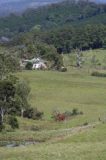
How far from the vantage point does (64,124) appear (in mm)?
52062

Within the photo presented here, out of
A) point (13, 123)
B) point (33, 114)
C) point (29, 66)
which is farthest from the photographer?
point (29, 66)

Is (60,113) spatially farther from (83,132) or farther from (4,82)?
(83,132)

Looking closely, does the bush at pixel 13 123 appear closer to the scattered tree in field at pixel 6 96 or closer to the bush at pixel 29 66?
the scattered tree in field at pixel 6 96

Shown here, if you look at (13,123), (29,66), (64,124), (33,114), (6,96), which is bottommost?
(29,66)

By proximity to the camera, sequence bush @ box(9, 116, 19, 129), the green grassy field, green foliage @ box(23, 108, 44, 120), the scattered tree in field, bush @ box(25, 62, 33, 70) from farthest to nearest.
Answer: bush @ box(25, 62, 33, 70) < green foliage @ box(23, 108, 44, 120) < the scattered tree in field < bush @ box(9, 116, 19, 129) < the green grassy field

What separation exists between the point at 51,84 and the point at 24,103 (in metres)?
28.1

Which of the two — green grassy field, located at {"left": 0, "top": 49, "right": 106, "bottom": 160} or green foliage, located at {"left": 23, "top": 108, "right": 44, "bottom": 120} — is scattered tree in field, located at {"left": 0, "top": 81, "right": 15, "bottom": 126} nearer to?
green grassy field, located at {"left": 0, "top": 49, "right": 106, "bottom": 160}

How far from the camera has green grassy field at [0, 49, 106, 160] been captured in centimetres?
2959

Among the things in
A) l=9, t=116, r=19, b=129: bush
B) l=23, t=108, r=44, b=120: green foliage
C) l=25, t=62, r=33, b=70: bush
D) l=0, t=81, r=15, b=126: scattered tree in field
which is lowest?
l=25, t=62, r=33, b=70: bush

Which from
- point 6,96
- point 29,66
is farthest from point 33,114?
point 29,66

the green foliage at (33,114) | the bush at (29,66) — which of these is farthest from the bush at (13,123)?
the bush at (29,66)

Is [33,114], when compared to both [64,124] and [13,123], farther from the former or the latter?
[13,123]

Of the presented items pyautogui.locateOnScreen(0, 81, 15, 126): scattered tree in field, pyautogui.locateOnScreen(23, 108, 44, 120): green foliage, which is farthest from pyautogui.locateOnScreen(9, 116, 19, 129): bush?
pyautogui.locateOnScreen(23, 108, 44, 120): green foliage

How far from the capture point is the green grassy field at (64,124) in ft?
97.1
